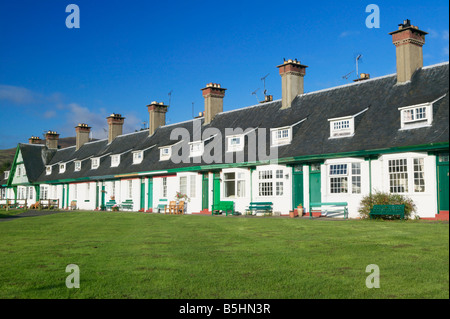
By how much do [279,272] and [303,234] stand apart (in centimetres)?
594

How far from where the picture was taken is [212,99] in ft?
119

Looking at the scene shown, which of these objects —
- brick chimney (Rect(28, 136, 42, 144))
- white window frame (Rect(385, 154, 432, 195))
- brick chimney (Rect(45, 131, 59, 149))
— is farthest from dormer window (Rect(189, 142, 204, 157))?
brick chimney (Rect(28, 136, 42, 144))

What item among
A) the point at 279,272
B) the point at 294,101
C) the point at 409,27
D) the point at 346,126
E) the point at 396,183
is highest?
the point at 409,27

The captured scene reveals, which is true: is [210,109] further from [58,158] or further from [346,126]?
[58,158]

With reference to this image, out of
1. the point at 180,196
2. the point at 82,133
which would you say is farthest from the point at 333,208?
the point at 82,133

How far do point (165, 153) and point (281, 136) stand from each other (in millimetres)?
11352

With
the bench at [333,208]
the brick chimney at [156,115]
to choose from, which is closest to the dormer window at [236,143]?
the bench at [333,208]

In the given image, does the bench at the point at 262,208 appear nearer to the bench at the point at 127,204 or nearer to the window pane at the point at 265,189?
the window pane at the point at 265,189

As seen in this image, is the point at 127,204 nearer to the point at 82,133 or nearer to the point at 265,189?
the point at 265,189

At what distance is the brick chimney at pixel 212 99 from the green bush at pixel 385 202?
55.3 ft

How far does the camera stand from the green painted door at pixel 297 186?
81.6ft

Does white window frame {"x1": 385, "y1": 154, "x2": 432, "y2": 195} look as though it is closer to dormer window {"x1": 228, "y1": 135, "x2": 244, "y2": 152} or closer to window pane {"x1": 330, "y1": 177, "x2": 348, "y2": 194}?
window pane {"x1": 330, "y1": 177, "x2": 348, "y2": 194}

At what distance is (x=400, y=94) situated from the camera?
893 inches

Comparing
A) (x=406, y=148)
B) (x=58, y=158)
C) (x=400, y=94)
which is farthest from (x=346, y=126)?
(x=58, y=158)
